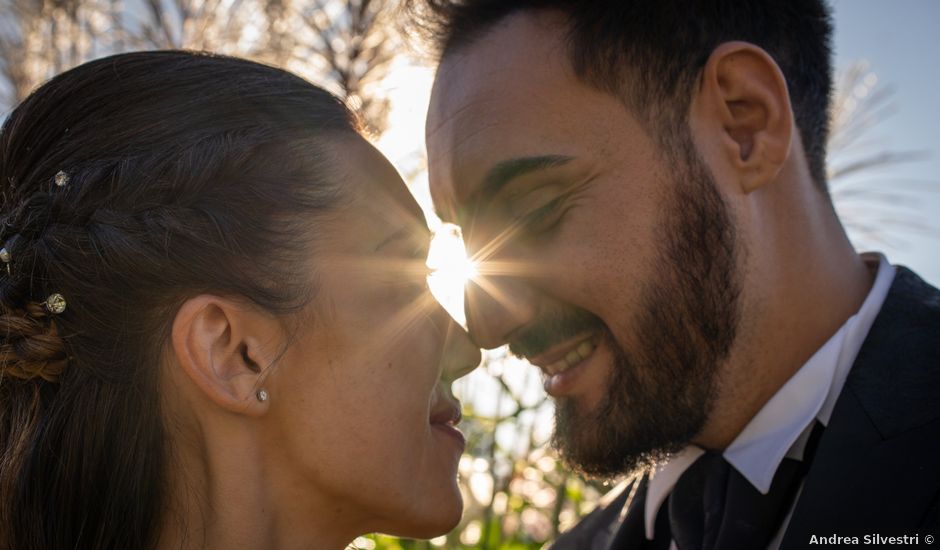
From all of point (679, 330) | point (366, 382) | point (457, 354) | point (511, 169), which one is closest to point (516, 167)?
point (511, 169)

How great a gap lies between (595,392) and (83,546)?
1539mm

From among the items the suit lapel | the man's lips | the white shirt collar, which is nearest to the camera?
the suit lapel

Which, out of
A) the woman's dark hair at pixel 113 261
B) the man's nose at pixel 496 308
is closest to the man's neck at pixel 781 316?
the man's nose at pixel 496 308

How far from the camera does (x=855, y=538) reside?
2.22 metres

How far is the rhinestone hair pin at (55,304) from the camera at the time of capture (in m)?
1.99

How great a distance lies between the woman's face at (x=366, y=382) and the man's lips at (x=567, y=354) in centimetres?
56

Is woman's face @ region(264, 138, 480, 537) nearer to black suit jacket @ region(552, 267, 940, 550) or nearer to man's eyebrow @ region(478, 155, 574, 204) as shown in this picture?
Answer: man's eyebrow @ region(478, 155, 574, 204)

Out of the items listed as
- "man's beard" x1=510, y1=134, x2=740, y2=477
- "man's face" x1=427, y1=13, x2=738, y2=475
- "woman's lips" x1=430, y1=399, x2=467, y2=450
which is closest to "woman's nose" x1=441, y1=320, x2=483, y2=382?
"woman's lips" x1=430, y1=399, x2=467, y2=450

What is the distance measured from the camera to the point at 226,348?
2051mm

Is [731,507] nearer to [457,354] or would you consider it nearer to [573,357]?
[573,357]

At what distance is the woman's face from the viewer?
2.12m

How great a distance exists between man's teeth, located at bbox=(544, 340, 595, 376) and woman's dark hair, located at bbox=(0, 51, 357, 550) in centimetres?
106

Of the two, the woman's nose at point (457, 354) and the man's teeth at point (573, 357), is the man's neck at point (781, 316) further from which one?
the woman's nose at point (457, 354)

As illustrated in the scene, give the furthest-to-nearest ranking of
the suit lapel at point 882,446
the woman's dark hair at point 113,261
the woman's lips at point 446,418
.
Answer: the woman's lips at point 446,418 → the suit lapel at point 882,446 → the woman's dark hair at point 113,261
